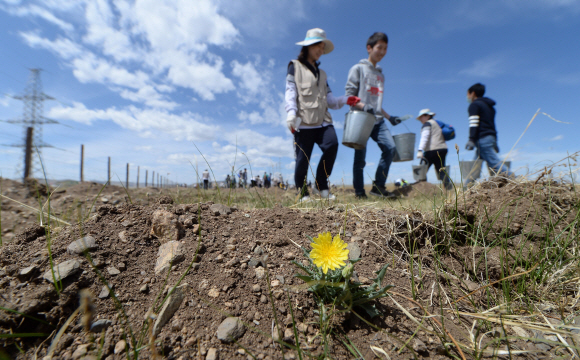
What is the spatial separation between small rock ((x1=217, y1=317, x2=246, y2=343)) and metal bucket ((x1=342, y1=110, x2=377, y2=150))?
9.81ft

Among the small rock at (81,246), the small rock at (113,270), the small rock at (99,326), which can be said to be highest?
the small rock at (81,246)

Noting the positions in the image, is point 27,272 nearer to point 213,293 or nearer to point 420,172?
point 213,293

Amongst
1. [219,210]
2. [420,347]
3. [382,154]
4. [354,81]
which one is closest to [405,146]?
[382,154]

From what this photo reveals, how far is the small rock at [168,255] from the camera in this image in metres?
1.05

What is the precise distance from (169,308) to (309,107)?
260cm

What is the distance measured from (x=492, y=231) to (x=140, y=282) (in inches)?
68.5

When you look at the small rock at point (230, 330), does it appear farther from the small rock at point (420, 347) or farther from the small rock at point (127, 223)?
the small rock at point (127, 223)

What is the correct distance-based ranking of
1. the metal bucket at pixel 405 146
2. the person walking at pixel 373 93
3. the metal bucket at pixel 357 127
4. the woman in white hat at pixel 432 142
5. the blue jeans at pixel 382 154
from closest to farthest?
1. the metal bucket at pixel 357 127
2. the person walking at pixel 373 93
3. the blue jeans at pixel 382 154
4. the metal bucket at pixel 405 146
5. the woman in white hat at pixel 432 142


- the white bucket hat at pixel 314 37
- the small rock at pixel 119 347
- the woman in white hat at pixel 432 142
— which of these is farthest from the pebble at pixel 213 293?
the woman in white hat at pixel 432 142

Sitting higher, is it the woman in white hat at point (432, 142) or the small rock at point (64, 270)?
the woman in white hat at point (432, 142)

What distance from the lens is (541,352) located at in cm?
80

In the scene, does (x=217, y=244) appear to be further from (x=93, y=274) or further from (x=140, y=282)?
(x=93, y=274)

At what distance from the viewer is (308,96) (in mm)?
3049

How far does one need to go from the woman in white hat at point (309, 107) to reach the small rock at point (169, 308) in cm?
214
